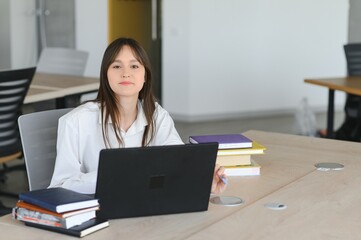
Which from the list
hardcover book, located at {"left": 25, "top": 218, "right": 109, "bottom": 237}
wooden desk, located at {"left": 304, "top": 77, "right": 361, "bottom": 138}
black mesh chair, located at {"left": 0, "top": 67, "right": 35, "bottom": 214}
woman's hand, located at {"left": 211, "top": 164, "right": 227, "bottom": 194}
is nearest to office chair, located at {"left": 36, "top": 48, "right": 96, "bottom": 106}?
black mesh chair, located at {"left": 0, "top": 67, "right": 35, "bottom": 214}

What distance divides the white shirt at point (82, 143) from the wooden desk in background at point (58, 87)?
1830mm

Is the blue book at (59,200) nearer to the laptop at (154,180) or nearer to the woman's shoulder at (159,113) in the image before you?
the laptop at (154,180)

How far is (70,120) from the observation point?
264cm

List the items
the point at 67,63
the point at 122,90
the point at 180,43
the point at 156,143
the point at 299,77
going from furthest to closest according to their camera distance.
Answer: the point at 299,77
the point at 180,43
the point at 67,63
the point at 156,143
the point at 122,90

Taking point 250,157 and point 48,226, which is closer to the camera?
point 48,226

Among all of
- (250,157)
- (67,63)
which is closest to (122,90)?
(250,157)

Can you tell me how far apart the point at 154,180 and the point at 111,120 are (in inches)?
19.8

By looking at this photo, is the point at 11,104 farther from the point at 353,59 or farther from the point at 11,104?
the point at 353,59

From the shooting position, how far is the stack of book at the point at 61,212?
2.12 m

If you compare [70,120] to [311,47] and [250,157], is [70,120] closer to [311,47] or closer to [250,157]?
[250,157]

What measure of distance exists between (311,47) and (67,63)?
3.53 m

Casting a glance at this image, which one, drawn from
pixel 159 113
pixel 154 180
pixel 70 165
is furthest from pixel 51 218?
pixel 159 113

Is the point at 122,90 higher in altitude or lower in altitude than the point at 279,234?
higher

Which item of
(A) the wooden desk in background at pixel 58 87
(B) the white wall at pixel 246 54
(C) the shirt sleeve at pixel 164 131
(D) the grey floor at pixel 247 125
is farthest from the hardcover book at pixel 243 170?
(B) the white wall at pixel 246 54
